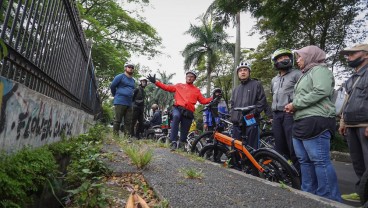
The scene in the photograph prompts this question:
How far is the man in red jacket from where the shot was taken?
6.31 metres

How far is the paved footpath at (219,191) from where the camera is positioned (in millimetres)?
2393

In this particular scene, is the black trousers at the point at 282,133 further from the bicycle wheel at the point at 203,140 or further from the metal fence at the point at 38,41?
the metal fence at the point at 38,41

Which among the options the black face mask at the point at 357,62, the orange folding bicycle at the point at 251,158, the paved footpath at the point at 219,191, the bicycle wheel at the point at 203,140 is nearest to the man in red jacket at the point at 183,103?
the bicycle wheel at the point at 203,140

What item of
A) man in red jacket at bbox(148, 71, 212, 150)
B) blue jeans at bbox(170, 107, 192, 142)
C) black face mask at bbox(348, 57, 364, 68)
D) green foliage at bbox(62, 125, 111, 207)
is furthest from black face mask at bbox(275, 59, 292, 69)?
green foliage at bbox(62, 125, 111, 207)

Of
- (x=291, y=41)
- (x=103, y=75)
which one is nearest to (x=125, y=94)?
(x=291, y=41)

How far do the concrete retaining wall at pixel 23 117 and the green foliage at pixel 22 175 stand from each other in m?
0.12

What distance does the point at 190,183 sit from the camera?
297 centimetres

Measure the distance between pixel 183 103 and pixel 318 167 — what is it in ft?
11.5

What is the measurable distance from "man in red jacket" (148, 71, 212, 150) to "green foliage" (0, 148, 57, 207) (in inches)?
161

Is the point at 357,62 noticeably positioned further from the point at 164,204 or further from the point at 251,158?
the point at 164,204

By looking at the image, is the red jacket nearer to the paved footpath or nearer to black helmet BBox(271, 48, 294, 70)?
black helmet BBox(271, 48, 294, 70)

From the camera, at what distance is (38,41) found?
2.61m

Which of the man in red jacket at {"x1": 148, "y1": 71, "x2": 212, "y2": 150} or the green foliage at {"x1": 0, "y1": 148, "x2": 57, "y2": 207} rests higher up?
the man in red jacket at {"x1": 148, "y1": 71, "x2": 212, "y2": 150}

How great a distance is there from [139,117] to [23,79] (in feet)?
23.6
